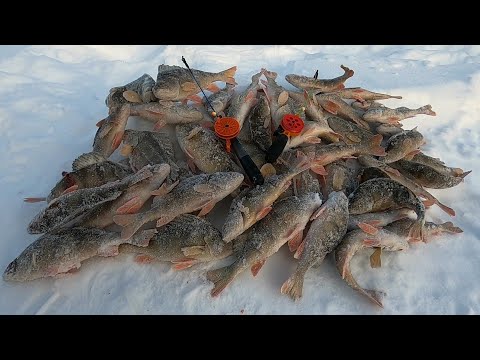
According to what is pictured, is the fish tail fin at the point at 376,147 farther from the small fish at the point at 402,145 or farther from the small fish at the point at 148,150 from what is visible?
the small fish at the point at 148,150

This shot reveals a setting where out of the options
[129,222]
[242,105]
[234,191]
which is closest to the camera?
[129,222]

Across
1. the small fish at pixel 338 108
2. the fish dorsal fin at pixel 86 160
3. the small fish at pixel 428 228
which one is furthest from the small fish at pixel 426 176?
the fish dorsal fin at pixel 86 160

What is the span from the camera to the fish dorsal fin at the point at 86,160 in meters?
3.62

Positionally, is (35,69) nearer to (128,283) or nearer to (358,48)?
(128,283)

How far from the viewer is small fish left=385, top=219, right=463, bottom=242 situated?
3.47 m

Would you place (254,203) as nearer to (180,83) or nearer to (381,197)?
(381,197)

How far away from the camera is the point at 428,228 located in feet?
11.6

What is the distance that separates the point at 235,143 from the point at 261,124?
1.42 ft

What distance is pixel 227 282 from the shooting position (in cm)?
Answer: 311

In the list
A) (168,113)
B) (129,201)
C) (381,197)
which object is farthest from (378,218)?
(168,113)

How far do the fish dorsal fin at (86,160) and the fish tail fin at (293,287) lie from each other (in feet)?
6.43

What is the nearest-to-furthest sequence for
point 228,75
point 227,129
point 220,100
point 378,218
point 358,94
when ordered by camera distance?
1. point 378,218
2. point 227,129
3. point 220,100
4. point 228,75
5. point 358,94

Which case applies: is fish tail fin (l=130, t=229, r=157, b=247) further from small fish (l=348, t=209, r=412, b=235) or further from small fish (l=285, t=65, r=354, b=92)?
small fish (l=285, t=65, r=354, b=92)

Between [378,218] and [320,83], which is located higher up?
[320,83]
